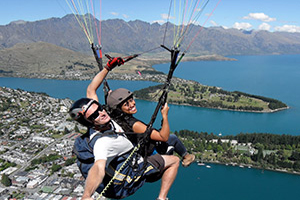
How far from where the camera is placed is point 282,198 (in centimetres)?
1888

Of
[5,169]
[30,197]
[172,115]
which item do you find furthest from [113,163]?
[172,115]

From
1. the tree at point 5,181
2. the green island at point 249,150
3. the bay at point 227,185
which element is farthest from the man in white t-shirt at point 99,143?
the green island at point 249,150

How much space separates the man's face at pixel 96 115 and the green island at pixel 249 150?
2339 cm

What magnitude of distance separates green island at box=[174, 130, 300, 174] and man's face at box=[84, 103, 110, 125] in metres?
23.4

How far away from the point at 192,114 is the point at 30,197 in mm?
25982

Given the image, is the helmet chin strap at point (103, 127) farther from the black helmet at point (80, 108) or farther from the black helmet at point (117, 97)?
the black helmet at point (117, 97)

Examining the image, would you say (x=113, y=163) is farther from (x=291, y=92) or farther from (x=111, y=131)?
(x=291, y=92)

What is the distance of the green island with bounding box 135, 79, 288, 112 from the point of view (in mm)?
41225

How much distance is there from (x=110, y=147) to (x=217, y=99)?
46.1 metres

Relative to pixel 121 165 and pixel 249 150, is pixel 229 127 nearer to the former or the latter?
pixel 249 150

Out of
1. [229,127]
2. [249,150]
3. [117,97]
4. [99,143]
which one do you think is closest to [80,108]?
[99,143]

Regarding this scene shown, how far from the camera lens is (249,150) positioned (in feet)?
A: 88.3

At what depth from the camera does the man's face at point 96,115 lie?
1.69 metres

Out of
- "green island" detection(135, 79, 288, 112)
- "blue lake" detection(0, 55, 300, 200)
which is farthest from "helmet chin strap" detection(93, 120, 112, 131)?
"green island" detection(135, 79, 288, 112)
